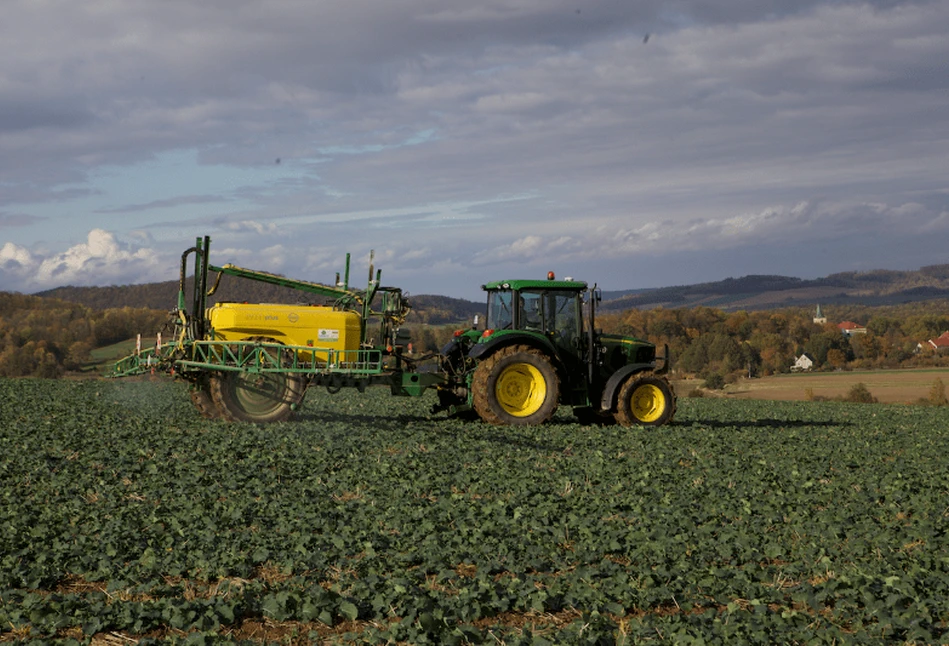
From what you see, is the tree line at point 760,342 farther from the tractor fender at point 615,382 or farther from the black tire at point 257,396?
the black tire at point 257,396

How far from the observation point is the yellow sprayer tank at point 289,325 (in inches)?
674

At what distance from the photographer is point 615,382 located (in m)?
17.9

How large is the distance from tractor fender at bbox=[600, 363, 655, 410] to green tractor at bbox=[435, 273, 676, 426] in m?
0.02

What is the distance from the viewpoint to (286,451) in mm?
13930

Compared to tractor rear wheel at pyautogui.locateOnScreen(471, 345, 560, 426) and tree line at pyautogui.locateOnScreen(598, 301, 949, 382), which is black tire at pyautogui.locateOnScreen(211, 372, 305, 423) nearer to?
tractor rear wheel at pyautogui.locateOnScreen(471, 345, 560, 426)

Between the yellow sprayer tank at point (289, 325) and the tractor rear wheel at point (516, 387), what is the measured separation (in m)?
2.71

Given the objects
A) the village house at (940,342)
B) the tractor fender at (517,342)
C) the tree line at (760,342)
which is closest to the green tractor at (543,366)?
the tractor fender at (517,342)

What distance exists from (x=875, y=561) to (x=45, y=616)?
6888 mm

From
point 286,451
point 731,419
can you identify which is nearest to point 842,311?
point 731,419

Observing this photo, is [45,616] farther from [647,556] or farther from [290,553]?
[647,556]

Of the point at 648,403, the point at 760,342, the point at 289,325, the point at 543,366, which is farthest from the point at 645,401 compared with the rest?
the point at 760,342

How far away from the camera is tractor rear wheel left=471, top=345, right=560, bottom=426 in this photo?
1714 centimetres

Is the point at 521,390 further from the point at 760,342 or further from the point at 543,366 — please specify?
the point at 760,342

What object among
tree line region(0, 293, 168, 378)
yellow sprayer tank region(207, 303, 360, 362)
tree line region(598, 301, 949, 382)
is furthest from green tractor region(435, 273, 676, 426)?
tree line region(598, 301, 949, 382)
